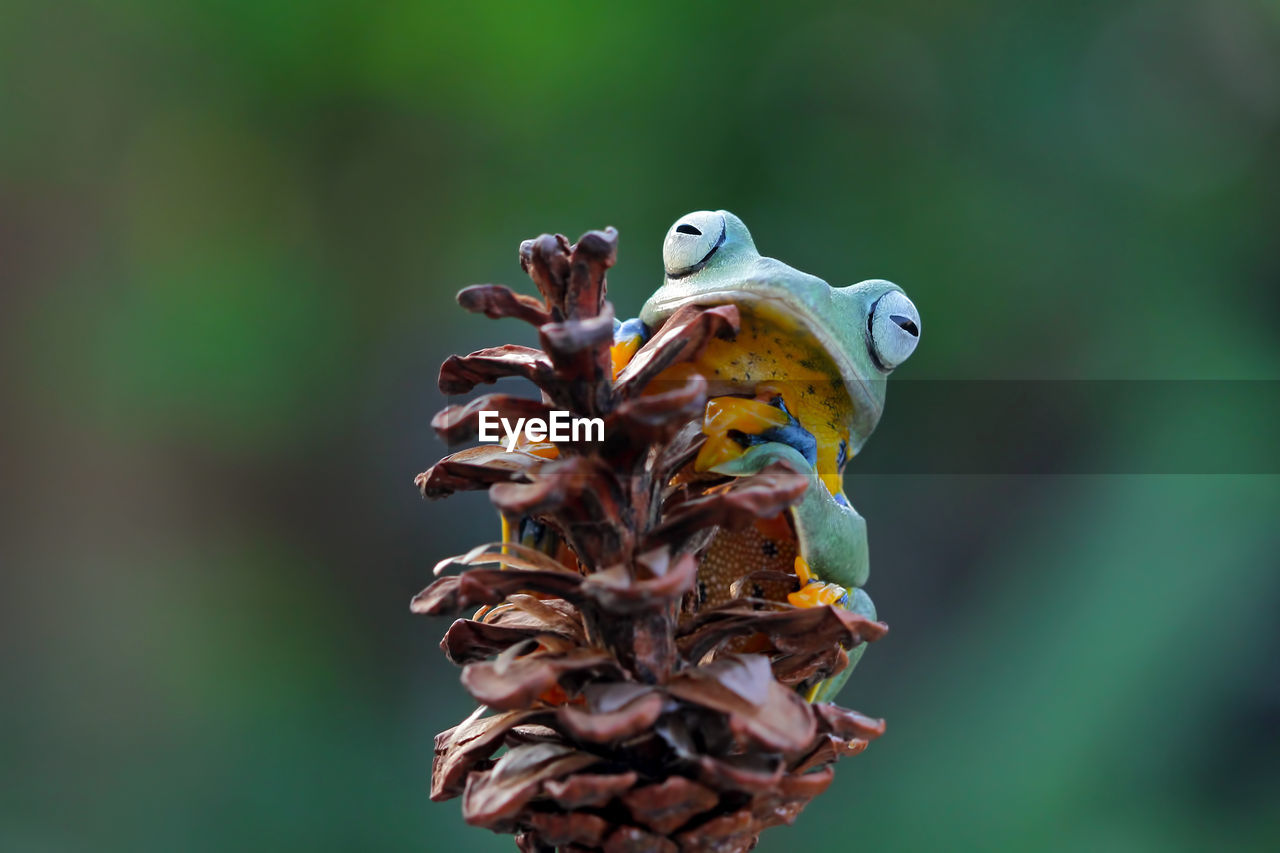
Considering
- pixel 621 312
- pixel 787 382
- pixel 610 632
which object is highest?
pixel 621 312

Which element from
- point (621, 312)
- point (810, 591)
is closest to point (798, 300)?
point (810, 591)

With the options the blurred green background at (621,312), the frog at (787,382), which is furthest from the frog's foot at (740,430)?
the blurred green background at (621,312)

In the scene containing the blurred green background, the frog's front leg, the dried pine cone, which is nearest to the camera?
the dried pine cone

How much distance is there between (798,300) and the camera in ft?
1.55

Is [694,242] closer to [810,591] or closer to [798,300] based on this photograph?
[798,300]

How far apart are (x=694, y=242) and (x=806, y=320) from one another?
0.21 ft

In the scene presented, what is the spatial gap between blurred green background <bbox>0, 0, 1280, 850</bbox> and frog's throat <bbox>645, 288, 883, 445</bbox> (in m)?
0.66

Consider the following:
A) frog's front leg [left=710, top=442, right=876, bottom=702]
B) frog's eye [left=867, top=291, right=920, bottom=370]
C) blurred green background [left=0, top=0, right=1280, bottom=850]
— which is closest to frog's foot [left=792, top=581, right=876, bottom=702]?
frog's front leg [left=710, top=442, right=876, bottom=702]

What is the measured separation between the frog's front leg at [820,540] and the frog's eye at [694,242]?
0.09 m

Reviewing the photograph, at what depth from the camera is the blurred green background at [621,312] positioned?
3.58ft

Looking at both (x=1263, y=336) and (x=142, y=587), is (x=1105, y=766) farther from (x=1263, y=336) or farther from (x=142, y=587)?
(x=142, y=587)

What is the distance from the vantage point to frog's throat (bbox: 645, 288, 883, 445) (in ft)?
1.55

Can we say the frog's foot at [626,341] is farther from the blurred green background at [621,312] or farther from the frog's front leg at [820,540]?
the blurred green background at [621,312]

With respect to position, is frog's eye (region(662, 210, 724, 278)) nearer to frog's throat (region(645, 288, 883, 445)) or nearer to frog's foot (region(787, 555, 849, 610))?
frog's throat (region(645, 288, 883, 445))
